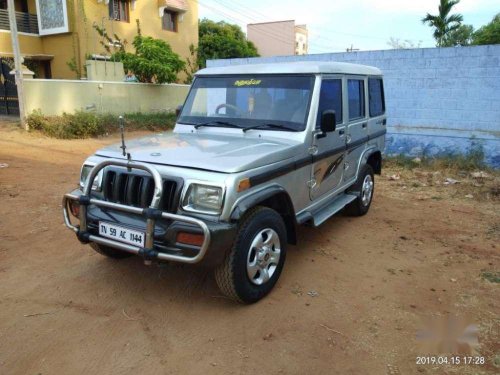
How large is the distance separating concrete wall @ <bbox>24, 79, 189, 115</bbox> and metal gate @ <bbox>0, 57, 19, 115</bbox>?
173cm

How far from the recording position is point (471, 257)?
14.5 ft

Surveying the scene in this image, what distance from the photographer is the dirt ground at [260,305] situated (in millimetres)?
2736

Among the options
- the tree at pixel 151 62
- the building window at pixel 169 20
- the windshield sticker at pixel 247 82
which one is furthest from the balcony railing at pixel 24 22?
the windshield sticker at pixel 247 82

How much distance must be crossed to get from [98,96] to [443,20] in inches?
606

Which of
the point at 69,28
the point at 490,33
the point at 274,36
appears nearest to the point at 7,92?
the point at 69,28

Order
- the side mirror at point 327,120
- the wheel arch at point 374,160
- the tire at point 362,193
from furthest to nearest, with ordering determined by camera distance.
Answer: the wheel arch at point 374,160
the tire at point 362,193
the side mirror at point 327,120

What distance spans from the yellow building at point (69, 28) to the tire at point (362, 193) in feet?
52.1

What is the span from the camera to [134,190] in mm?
3100

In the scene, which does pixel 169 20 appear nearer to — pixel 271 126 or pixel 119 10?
pixel 119 10

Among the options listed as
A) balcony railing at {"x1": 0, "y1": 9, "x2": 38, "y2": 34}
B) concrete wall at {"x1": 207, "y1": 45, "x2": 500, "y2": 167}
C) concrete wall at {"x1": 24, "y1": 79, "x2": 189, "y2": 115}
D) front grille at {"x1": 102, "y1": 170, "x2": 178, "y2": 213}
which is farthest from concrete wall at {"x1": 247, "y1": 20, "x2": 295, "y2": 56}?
front grille at {"x1": 102, "y1": 170, "x2": 178, "y2": 213}

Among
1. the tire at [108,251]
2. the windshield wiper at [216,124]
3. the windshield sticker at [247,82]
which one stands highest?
the windshield sticker at [247,82]

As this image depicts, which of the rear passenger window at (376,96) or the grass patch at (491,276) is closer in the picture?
the grass patch at (491,276)

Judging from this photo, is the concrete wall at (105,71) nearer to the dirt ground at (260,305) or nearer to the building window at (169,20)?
the building window at (169,20)

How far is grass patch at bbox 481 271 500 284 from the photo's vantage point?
3879mm
